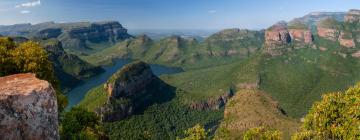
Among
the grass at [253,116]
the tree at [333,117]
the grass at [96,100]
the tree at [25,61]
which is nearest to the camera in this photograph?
the tree at [333,117]

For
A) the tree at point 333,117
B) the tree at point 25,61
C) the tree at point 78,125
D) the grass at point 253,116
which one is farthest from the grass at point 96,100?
the tree at point 333,117

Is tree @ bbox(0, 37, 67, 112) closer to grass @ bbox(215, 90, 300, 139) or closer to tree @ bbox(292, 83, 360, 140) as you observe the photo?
tree @ bbox(292, 83, 360, 140)

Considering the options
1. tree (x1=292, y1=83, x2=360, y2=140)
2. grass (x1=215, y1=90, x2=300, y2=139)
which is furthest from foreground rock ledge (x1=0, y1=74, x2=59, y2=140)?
grass (x1=215, y1=90, x2=300, y2=139)

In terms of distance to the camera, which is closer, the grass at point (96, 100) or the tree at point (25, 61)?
the tree at point (25, 61)

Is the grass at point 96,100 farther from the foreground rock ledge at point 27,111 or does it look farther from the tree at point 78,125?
the foreground rock ledge at point 27,111

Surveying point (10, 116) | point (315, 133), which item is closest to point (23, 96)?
point (10, 116)

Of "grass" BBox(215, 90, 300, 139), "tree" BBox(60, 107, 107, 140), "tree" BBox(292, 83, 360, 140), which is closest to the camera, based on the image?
"tree" BBox(292, 83, 360, 140)

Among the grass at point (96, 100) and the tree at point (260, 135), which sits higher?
the tree at point (260, 135)
